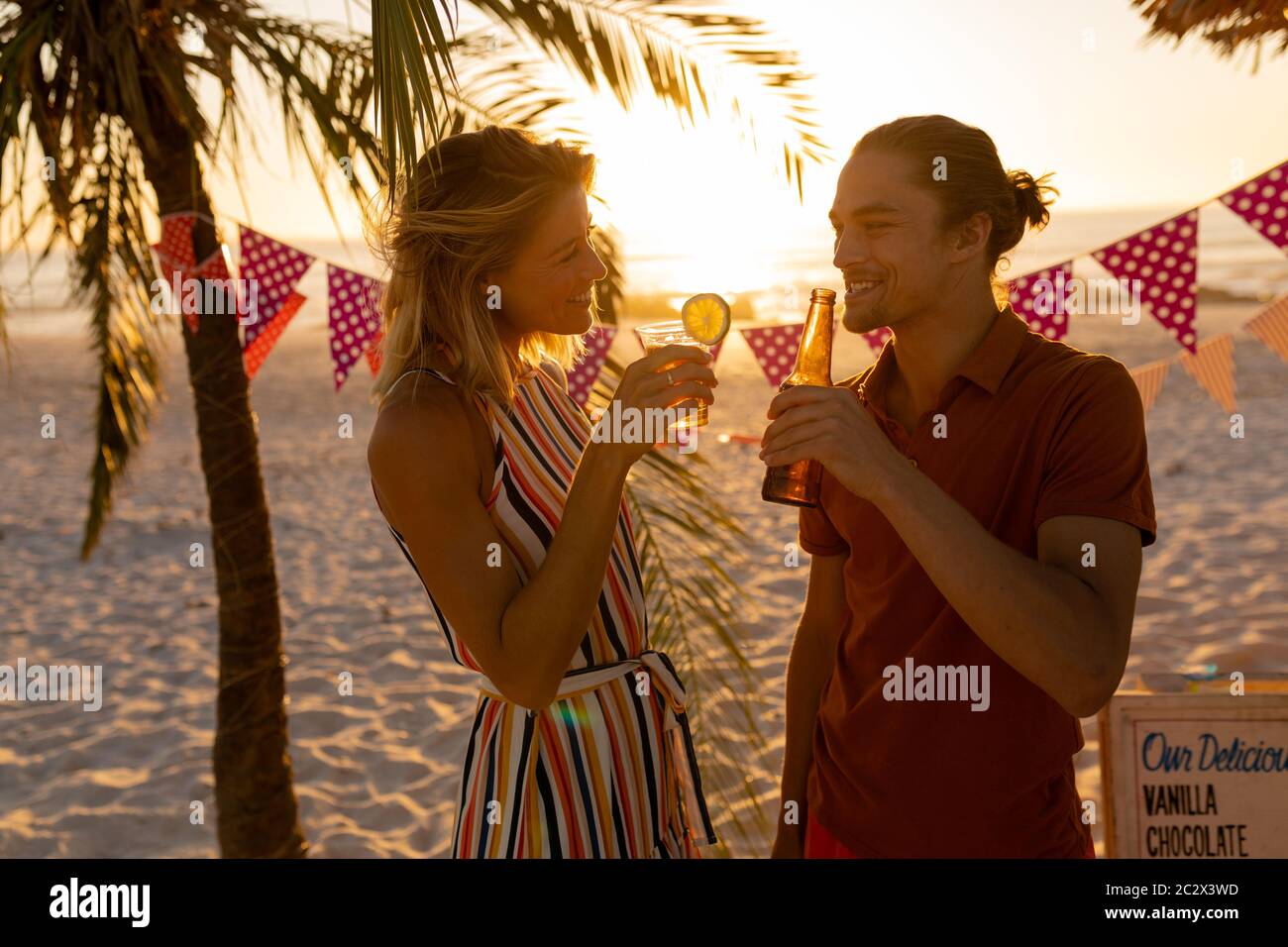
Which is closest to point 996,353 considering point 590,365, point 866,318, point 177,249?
point 866,318

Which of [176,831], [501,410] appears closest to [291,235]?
[176,831]

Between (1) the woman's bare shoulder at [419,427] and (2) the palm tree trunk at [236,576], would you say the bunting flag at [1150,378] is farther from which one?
(2) the palm tree trunk at [236,576]

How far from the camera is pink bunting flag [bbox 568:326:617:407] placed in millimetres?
3736

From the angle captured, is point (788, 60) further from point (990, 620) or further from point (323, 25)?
point (990, 620)

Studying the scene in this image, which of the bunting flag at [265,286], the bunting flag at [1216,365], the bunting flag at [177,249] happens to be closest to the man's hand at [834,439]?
the bunting flag at [1216,365]

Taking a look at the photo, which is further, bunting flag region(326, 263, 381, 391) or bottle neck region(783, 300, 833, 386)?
bunting flag region(326, 263, 381, 391)

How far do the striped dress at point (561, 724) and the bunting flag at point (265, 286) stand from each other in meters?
2.39

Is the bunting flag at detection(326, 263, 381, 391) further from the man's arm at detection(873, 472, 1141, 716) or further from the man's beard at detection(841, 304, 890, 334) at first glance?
the man's arm at detection(873, 472, 1141, 716)

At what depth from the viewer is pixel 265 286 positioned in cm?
409

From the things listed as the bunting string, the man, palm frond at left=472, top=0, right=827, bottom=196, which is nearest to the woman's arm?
the man

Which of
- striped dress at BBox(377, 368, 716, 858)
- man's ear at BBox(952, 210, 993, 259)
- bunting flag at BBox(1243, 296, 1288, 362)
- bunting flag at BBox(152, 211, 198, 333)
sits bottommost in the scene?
striped dress at BBox(377, 368, 716, 858)

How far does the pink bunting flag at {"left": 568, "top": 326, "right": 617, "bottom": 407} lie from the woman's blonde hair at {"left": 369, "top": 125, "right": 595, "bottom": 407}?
5.94 ft

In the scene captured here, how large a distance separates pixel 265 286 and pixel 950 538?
10.6ft

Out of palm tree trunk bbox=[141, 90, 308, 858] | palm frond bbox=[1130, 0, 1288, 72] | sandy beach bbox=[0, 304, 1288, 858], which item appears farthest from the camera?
sandy beach bbox=[0, 304, 1288, 858]
